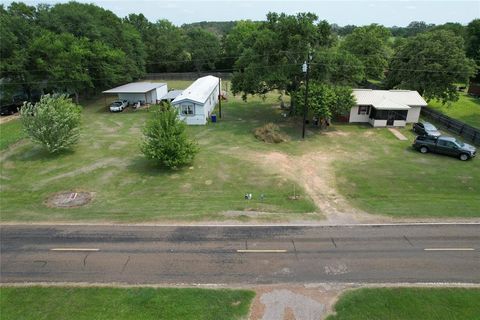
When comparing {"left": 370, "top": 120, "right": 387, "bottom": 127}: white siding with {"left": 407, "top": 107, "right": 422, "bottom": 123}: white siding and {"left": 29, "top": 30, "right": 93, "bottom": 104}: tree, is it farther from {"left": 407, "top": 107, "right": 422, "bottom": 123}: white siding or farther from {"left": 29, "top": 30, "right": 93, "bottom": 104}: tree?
{"left": 29, "top": 30, "right": 93, "bottom": 104}: tree

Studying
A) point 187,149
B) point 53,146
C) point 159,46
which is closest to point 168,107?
point 187,149

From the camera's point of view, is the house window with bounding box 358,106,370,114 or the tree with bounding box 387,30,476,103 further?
the tree with bounding box 387,30,476,103

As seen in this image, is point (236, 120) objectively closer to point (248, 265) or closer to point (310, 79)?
point (310, 79)

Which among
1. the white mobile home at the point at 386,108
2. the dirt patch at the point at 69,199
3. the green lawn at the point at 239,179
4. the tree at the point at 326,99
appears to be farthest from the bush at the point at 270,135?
the dirt patch at the point at 69,199

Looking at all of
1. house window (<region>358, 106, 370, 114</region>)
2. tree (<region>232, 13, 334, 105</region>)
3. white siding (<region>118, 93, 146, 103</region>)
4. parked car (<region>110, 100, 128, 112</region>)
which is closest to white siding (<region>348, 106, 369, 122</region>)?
house window (<region>358, 106, 370, 114</region>)

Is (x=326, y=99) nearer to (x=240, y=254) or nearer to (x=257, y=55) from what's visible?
(x=257, y=55)

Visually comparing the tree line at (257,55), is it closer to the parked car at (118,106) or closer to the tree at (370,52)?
the tree at (370,52)
